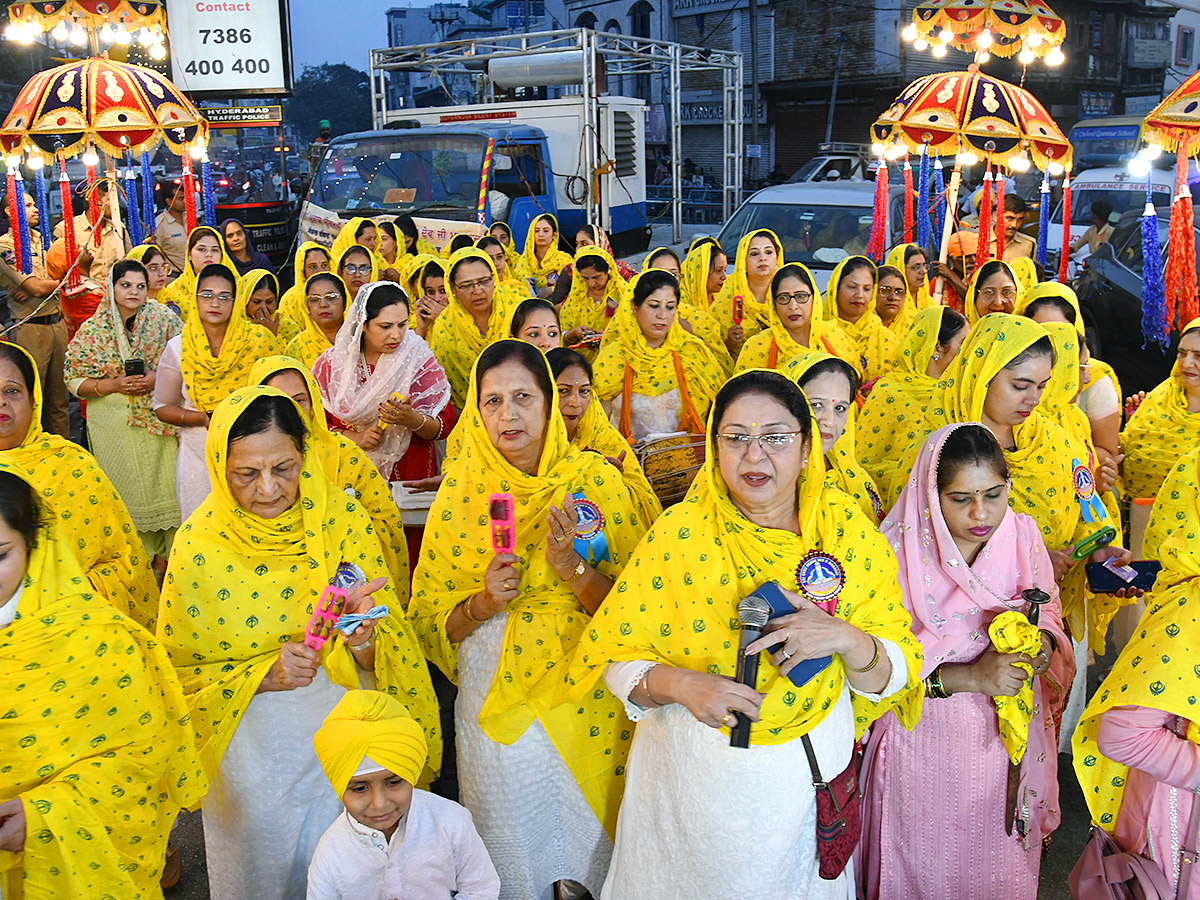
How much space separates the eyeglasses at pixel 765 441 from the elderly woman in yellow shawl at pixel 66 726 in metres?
1.42

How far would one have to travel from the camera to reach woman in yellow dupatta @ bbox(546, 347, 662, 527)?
323cm

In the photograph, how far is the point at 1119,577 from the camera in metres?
2.66

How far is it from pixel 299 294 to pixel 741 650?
14.2ft

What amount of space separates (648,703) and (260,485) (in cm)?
111

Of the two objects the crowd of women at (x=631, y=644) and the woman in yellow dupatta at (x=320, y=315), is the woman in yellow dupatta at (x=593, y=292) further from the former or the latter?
the crowd of women at (x=631, y=644)

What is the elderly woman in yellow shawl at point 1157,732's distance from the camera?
7.33 ft

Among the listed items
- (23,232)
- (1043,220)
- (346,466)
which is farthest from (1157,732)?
(23,232)

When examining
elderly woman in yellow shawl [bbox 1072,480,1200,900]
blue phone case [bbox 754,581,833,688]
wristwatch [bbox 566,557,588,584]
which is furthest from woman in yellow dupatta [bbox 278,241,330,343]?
elderly woman in yellow shawl [bbox 1072,480,1200,900]

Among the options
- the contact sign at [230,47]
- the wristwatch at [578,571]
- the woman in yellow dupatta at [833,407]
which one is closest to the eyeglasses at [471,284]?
the woman in yellow dupatta at [833,407]

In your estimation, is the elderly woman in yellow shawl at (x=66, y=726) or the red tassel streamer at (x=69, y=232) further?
the red tassel streamer at (x=69, y=232)

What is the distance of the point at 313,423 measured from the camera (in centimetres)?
332

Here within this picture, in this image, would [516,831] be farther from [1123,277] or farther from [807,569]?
[1123,277]

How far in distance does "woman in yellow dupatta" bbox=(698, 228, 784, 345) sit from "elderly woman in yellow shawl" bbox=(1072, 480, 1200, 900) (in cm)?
375

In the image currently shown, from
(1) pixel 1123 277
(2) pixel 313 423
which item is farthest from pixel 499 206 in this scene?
(2) pixel 313 423
